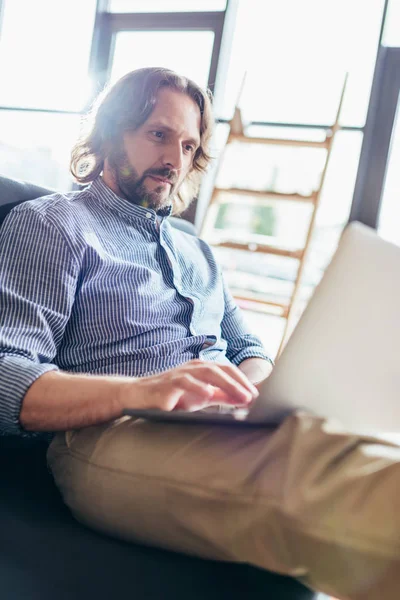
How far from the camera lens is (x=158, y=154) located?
55.6 inches

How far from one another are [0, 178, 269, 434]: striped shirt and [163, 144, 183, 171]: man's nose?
15cm

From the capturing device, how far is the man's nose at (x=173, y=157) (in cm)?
140

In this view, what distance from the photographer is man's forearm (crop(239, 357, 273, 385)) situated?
4.29 feet

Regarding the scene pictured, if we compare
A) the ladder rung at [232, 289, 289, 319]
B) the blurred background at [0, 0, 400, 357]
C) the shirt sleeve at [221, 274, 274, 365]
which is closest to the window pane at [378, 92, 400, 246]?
the blurred background at [0, 0, 400, 357]

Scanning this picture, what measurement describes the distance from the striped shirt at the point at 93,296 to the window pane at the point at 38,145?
93.1 inches

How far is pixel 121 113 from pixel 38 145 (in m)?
2.34

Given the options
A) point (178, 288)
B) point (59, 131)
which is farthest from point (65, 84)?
point (178, 288)

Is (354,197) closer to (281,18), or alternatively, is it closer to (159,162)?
(281,18)

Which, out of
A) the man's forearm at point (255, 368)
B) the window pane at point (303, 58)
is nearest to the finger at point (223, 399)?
the man's forearm at point (255, 368)

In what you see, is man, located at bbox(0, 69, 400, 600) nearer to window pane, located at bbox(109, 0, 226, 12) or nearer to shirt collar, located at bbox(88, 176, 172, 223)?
shirt collar, located at bbox(88, 176, 172, 223)

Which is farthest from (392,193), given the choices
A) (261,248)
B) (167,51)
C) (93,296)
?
(93,296)

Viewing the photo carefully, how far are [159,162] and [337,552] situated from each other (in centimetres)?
107

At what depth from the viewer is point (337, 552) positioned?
514mm

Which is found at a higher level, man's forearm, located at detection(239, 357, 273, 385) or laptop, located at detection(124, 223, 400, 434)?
laptop, located at detection(124, 223, 400, 434)
